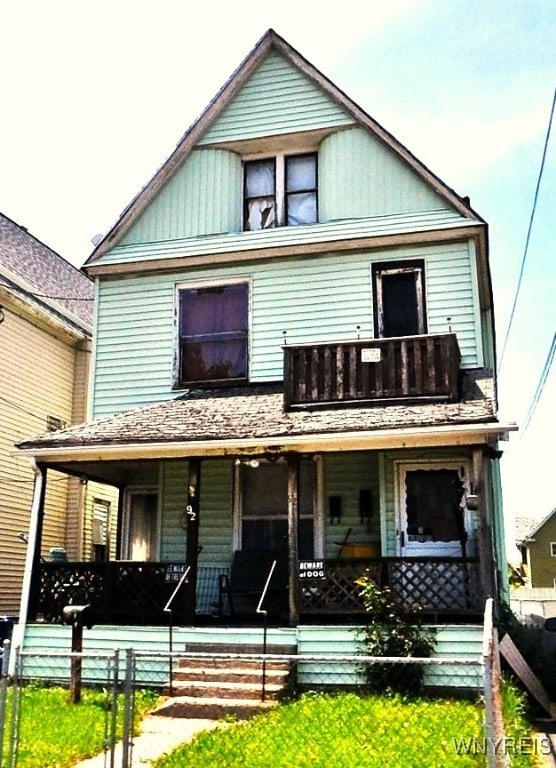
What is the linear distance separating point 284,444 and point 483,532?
2808 millimetres

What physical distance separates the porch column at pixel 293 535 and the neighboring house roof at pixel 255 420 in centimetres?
54

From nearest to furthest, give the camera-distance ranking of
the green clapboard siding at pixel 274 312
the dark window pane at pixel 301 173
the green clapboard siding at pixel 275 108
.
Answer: the green clapboard siding at pixel 274 312 → the green clapboard siding at pixel 275 108 → the dark window pane at pixel 301 173

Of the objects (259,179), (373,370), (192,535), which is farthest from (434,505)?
(259,179)

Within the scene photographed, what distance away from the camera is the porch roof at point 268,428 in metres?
10.7

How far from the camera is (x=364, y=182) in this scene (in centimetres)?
1424

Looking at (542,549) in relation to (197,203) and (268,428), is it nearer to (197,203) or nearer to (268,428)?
(197,203)

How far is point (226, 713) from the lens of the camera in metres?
9.11

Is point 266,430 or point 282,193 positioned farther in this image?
point 282,193

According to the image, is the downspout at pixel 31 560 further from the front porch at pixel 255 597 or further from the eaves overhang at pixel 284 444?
the eaves overhang at pixel 284 444

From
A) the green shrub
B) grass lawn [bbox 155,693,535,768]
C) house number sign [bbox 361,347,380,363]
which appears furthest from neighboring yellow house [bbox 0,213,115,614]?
grass lawn [bbox 155,693,535,768]

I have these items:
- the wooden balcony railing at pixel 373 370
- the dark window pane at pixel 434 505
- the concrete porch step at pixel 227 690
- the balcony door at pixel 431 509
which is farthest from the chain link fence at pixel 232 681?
the wooden balcony railing at pixel 373 370

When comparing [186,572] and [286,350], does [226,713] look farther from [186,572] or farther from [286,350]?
[286,350]

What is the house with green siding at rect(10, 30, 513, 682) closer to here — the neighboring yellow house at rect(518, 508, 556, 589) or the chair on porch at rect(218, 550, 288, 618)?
the chair on porch at rect(218, 550, 288, 618)

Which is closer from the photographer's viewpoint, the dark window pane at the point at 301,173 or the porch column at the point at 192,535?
the porch column at the point at 192,535
